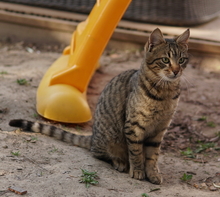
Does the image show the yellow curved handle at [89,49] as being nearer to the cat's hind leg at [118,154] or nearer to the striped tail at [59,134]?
the striped tail at [59,134]

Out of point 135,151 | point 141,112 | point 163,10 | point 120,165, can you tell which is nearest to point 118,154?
point 120,165

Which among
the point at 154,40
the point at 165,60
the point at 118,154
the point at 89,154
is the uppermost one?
the point at 154,40

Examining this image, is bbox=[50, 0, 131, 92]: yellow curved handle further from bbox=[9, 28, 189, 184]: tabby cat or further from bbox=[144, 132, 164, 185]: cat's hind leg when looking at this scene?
bbox=[144, 132, 164, 185]: cat's hind leg

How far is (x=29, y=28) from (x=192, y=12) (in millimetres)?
2986

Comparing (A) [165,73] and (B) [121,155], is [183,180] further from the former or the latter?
(A) [165,73]

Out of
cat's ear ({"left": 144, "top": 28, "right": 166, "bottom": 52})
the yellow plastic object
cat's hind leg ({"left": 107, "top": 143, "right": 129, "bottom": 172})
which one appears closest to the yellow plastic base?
the yellow plastic object

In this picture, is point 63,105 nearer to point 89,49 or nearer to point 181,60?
point 89,49

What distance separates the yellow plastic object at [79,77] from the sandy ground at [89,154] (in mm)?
186

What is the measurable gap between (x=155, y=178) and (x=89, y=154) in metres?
0.70

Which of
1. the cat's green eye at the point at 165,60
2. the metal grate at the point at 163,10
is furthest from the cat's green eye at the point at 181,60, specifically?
the metal grate at the point at 163,10

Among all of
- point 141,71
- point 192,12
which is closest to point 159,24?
point 192,12

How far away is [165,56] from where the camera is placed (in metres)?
3.24

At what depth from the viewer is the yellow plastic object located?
4207mm

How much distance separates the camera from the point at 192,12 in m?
7.01
